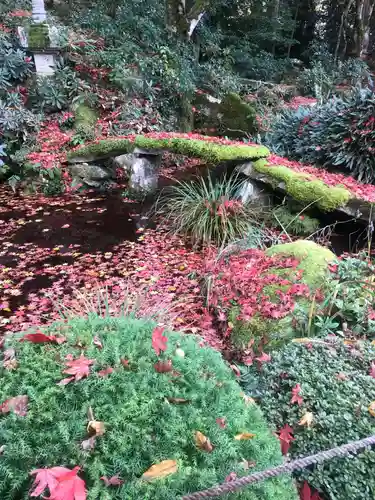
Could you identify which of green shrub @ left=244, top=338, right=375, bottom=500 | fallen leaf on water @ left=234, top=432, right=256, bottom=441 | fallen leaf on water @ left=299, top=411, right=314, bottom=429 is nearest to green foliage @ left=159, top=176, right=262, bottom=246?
green shrub @ left=244, top=338, right=375, bottom=500

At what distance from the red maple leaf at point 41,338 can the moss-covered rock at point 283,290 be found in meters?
1.59

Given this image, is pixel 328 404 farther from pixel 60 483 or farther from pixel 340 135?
pixel 340 135

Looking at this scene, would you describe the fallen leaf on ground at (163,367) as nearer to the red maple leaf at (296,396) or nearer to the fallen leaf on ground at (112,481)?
the fallen leaf on ground at (112,481)

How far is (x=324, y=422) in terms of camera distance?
5.21 ft

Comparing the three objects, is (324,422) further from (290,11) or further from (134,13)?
(290,11)

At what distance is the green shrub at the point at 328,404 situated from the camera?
1475 millimetres

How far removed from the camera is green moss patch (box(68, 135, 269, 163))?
16.6 feet

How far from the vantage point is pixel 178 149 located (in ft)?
17.9

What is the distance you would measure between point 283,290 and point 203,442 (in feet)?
6.13

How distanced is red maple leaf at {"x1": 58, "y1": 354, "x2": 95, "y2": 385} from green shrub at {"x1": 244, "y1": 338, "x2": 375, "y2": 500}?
933 mm

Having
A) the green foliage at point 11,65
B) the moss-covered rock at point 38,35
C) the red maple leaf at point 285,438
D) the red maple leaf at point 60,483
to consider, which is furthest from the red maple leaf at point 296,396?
the moss-covered rock at point 38,35

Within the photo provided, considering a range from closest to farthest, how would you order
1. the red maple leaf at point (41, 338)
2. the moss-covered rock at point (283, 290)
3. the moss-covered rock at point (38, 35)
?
the red maple leaf at point (41, 338), the moss-covered rock at point (283, 290), the moss-covered rock at point (38, 35)

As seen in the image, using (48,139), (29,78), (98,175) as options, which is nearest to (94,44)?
(29,78)

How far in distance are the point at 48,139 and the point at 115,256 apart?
4166 mm
